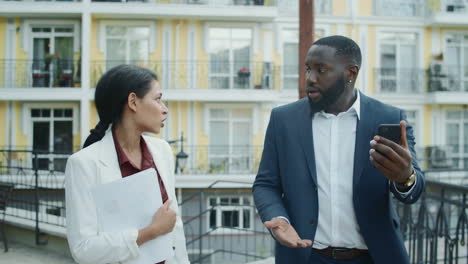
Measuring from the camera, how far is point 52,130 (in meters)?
17.6

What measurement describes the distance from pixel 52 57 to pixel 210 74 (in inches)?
222

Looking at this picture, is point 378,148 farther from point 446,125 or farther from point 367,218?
point 446,125

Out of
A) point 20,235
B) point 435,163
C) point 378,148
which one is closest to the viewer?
point 378,148

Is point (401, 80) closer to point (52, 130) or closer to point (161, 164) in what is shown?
point (52, 130)

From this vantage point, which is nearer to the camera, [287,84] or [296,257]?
[296,257]

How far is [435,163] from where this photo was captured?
18.2 metres

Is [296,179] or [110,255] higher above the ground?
[296,179]

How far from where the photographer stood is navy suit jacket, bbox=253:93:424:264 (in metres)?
2.28

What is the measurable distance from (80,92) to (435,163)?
13.2m

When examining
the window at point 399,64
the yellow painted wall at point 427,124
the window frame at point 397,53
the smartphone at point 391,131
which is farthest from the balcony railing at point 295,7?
the smartphone at point 391,131

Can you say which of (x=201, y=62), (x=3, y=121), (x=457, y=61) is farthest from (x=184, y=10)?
(x=457, y=61)

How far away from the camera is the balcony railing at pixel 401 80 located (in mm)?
18797

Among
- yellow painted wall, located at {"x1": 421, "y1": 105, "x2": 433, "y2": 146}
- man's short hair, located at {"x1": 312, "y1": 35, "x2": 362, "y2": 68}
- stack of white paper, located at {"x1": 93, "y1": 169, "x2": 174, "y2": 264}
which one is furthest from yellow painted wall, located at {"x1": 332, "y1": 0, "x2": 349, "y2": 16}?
stack of white paper, located at {"x1": 93, "y1": 169, "x2": 174, "y2": 264}

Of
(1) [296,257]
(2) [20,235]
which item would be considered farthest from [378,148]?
(2) [20,235]
